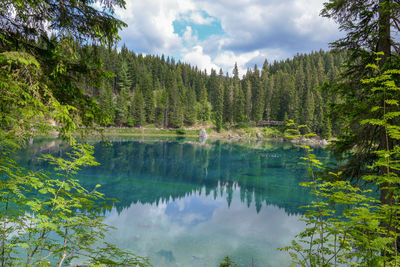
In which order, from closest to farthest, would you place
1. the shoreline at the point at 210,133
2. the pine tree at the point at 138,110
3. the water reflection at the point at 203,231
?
the water reflection at the point at 203,231
the shoreline at the point at 210,133
the pine tree at the point at 138,110

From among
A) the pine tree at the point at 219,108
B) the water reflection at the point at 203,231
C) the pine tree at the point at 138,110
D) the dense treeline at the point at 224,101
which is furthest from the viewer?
the pine tree at the point at 219,108

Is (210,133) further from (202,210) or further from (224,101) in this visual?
(202,210)

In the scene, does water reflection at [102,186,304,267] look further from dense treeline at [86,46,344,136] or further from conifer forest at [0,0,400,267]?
dense treeline at [86,46,344,136]

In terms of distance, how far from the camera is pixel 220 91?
231 feet

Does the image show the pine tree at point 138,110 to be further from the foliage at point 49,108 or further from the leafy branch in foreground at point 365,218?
the leafy branch in foreground at point 365,218

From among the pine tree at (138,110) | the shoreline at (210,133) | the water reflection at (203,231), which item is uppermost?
the pine tree at (138,110)

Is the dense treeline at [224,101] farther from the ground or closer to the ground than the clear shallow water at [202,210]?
farther from the ground

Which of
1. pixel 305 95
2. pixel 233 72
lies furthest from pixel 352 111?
pixel 233 72

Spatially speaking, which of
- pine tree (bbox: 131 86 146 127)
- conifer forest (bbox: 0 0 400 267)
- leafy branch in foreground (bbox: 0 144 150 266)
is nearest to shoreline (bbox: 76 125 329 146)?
pine tree (bbox: 131 86 146 127)

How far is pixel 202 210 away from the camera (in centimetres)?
1529

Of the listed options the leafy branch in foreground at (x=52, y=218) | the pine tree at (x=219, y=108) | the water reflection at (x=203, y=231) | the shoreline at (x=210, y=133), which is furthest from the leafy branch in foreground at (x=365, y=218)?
the pine tree at (x=219, y=108)

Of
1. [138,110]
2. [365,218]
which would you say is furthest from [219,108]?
[365,218]

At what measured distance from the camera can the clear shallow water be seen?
984 centimetres

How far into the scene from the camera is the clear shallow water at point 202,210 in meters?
9.84
